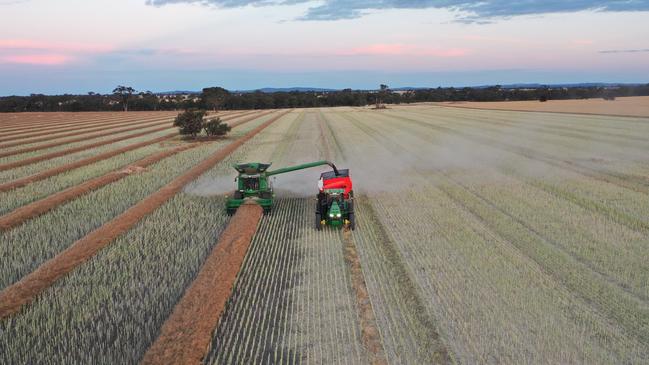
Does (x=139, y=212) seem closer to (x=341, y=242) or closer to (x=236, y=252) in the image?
(x=236, y=252)

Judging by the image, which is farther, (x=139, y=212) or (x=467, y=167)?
(x=467, y=167)

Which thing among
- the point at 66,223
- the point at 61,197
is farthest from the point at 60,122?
the point at 66,223

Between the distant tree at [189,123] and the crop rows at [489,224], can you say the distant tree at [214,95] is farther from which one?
the crop rows at [489,224]

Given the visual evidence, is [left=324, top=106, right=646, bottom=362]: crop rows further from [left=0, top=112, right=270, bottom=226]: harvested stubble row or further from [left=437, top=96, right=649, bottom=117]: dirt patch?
[left=437, top=96, right=649, bottom=117]: dirt patch

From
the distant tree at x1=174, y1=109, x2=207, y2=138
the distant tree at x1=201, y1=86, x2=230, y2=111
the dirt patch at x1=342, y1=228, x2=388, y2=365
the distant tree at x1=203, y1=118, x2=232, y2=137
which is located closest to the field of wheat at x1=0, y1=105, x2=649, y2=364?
the dirt patch at x1=342, y1=228, x2=388, y2=365

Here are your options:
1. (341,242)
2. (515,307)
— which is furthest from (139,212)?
(515,307)

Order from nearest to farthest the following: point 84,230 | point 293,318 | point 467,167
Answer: point 293,318 → point 84,230 → point 467,167

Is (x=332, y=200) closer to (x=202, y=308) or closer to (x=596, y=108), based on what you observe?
(x=202, y=308)
